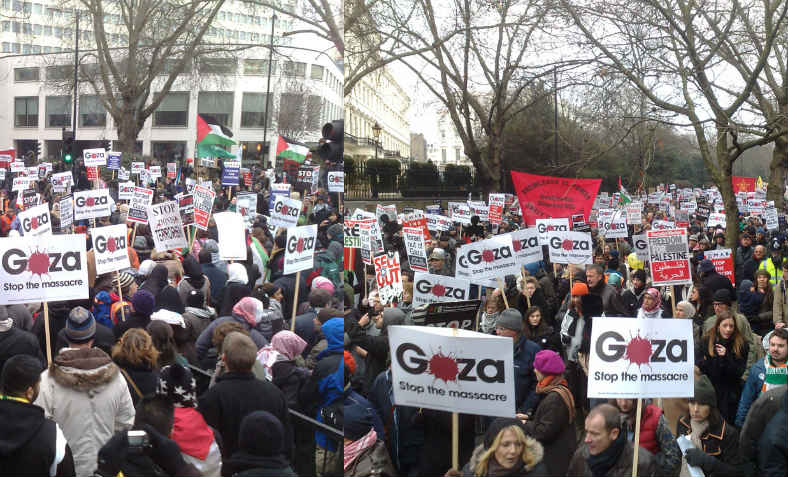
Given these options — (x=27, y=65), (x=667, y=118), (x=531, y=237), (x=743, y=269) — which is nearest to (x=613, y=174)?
(x=743, y=269)

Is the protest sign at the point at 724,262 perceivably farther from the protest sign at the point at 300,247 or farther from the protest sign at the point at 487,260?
the protest sign at the point at 300,247

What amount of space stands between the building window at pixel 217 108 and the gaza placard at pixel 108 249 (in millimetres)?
10884

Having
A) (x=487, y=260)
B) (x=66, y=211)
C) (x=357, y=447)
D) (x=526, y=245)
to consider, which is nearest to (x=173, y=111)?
(x=66, y=211)

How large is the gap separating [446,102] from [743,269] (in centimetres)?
575

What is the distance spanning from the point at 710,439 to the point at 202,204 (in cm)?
869

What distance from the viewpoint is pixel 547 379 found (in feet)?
17.0

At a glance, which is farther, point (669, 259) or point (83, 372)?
point (669, 259)

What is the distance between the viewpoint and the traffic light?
5152 mm

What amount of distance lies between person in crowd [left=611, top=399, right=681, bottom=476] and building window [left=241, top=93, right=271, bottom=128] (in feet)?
35.4

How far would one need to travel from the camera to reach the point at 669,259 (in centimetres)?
843

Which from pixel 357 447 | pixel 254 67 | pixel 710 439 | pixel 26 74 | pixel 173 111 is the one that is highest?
pixel 254 67

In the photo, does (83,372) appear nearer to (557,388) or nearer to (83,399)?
(83,399)

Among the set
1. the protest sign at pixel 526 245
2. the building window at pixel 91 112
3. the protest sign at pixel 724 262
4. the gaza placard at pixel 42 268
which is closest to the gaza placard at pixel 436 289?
the protest sign at pixel 526 245

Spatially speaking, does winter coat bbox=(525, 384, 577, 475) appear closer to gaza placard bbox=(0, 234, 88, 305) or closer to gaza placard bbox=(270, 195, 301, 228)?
gaza placard bbox=(0, 234, 88, 305)
